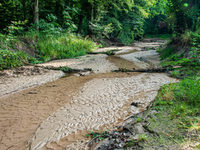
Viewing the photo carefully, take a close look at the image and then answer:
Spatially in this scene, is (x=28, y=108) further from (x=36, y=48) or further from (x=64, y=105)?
(x=36, y=48)

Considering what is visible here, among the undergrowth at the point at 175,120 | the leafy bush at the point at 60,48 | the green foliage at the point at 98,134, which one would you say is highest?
the leafy bush at the point at 60,48

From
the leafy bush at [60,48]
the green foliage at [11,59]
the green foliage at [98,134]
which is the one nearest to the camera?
the green foliage at [98,134]

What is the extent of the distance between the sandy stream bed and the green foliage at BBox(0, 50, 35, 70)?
2.36 feet

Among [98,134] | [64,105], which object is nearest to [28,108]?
[64,105]

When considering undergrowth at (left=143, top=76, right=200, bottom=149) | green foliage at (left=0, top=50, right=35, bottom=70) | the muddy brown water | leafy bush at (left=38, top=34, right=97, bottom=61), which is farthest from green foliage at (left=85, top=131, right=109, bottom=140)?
leafy bush at (left=38, top=34, right=97, bottom=61)

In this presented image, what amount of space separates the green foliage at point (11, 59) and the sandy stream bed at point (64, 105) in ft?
2.36

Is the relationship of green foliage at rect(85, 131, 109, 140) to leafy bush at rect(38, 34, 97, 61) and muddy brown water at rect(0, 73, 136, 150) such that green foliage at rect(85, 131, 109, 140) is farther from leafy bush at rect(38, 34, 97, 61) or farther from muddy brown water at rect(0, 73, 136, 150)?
leafy bush at rect(38, 34, 97, 61)

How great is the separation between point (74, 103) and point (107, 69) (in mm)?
2739

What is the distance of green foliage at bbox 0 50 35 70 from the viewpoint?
4863 millimetres

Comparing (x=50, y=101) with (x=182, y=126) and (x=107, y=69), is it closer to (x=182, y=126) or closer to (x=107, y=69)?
(x=182, y=126)

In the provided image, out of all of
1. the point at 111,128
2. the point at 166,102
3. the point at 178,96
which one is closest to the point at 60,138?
the point at 111,128

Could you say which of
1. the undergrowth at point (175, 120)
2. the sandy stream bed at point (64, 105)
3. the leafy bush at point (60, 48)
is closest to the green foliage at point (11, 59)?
the sandy stream bed at point (64, 105)

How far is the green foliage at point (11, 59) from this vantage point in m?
4.86

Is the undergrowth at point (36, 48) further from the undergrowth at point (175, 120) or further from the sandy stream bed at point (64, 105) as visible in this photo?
the undergrowth at point (175, 120)
